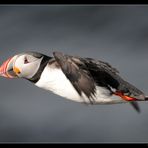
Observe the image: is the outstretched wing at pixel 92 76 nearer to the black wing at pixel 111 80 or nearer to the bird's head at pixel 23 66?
the black wing at pixel 111 80

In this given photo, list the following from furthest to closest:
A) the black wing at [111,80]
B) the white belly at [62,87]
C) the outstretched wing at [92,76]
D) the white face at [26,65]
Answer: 1. the white face at [26,65]
2. the black wing at [111,80]
3. the white belly at [62,87]
4. the outstretched wing at [92,76]

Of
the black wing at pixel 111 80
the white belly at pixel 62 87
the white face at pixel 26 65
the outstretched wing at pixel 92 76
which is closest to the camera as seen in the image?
the outstretched wing at pixel 92 76

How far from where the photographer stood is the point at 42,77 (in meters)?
5.57

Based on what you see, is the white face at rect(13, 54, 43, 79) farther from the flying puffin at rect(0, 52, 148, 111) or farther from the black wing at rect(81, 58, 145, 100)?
the black wing at rect(81, 58, 145, 100)

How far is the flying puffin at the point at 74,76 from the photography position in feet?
16.9

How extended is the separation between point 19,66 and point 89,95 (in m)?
0.75

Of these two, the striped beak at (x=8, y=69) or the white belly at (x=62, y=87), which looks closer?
the white belly at (x=62, y=87)

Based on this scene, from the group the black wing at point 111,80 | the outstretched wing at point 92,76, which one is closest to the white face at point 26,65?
the outstretched wing at point 92,76

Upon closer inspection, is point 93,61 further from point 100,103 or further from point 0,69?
point 0,69

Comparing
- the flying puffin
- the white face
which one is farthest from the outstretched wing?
the white face

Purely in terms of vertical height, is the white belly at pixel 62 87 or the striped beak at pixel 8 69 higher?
the striped beak at pixel 8 69

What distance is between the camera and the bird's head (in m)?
5.53

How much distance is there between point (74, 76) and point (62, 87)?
23 cm

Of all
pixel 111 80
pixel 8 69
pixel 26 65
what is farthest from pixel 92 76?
pixel 8 69
